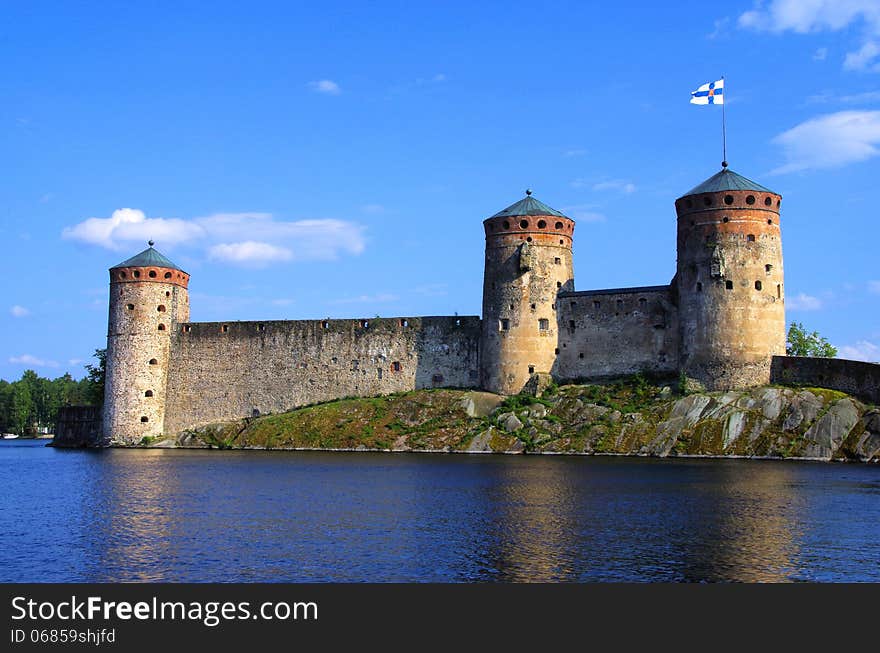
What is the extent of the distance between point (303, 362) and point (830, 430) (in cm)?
3414

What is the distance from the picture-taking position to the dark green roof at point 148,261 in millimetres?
69750

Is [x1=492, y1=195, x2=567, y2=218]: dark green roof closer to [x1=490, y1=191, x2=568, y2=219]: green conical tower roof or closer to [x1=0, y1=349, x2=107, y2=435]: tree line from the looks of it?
[x1=490, y1=191, x2=568, y2=219]: green conical tower roof

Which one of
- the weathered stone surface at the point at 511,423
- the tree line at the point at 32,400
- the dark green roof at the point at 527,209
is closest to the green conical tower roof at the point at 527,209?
the dark green roof at the point at 527,209

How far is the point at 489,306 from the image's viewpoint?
63.2m

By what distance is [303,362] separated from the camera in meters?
68.5

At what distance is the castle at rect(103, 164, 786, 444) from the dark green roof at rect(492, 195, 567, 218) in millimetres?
125

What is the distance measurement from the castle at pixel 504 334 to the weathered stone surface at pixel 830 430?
619 cm

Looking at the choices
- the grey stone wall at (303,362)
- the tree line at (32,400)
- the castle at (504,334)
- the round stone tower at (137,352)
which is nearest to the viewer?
the castle at (504,334)

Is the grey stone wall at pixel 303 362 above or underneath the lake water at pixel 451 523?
above

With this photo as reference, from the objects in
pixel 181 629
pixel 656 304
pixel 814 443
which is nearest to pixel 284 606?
pixel 181 629

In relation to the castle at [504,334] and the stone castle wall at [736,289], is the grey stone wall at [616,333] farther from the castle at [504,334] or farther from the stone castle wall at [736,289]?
the stone castle wall at [736,289]

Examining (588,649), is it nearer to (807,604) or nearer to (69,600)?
(807,604)

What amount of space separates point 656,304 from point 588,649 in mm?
43483

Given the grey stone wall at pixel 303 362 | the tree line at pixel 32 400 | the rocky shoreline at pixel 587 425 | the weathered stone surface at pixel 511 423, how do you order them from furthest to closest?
1. the tree line at pixel 32 400
2. the grey stone wall at pixel 303 362
3. the weathered stone surface at pixel 511 423
4. the rocky shoreline at pixel 587 425
